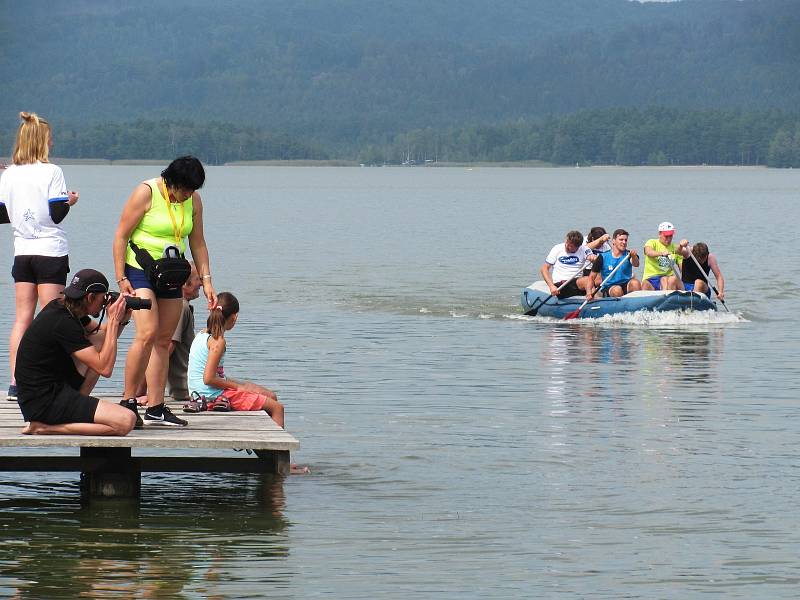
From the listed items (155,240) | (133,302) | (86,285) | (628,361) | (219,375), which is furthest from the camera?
(628,361)

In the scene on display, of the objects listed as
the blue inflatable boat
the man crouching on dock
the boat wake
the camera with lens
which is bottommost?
the boat wake

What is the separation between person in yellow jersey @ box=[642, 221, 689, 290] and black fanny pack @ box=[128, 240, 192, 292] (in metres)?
13.9

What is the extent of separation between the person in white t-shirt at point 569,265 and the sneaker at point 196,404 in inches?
484

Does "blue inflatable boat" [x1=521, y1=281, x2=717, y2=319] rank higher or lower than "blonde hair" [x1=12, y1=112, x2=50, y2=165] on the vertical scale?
lower

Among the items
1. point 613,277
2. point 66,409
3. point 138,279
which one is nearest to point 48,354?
point 66,409

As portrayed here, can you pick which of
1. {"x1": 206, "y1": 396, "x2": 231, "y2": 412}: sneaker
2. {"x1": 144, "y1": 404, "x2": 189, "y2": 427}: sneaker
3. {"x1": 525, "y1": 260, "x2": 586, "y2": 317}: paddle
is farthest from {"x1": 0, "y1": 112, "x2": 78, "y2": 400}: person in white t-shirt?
{"x1": 525, "y1": 260, "x2": 586, "y2": 317}: paddle

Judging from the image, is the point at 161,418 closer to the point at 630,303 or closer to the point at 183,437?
the point at 183,437

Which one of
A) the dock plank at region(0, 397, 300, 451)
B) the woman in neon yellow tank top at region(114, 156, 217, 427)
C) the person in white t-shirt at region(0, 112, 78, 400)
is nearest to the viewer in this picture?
the dock plank at region(0, 397, 300, 451)

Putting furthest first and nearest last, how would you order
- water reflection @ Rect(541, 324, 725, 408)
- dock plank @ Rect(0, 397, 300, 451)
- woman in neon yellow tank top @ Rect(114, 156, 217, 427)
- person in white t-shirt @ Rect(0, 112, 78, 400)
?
1. water reflection @ Rect(541, 324, 725, 408)
2. person in white t-shirt @ Rect(0, 112, 78, 400)
3. woman in neon yellow tank top @ Rect(114, 156, 217, 427)
4. dock plank @ Rect(0, 397, 300, 451)

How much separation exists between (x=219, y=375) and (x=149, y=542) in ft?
6.31

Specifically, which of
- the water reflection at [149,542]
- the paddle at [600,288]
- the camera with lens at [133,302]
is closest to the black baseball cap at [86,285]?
the camera with lens at [133,302]

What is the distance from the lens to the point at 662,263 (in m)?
23.5

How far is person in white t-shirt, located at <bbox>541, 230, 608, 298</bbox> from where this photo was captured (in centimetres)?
2338

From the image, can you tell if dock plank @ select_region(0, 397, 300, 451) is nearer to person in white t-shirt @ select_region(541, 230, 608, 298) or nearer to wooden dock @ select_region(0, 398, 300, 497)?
wooden dock @ select_region(0, 398, 300, 497)
